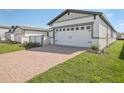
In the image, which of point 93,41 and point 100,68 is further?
point 93,41

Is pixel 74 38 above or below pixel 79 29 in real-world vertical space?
below

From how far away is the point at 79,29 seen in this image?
1402 centimetres

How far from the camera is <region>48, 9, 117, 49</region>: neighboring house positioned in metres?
12.4

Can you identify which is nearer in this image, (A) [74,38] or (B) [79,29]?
(B) [79,29]

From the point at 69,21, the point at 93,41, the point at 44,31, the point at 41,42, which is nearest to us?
the point at 93,41

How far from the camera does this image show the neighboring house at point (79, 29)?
489 inches

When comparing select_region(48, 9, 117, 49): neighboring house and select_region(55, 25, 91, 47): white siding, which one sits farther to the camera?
select_region(55, 25, 91, 47): white siding

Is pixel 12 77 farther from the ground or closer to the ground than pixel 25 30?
closer to the ground

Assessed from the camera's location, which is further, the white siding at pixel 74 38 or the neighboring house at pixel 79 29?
the white siding at pixel 74 38

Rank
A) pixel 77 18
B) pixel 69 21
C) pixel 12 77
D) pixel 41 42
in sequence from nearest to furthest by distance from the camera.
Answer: pixel 12 77 → pixel 77 18 → pixel 69 21 → pixel 41 42

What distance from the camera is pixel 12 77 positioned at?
5207mm
